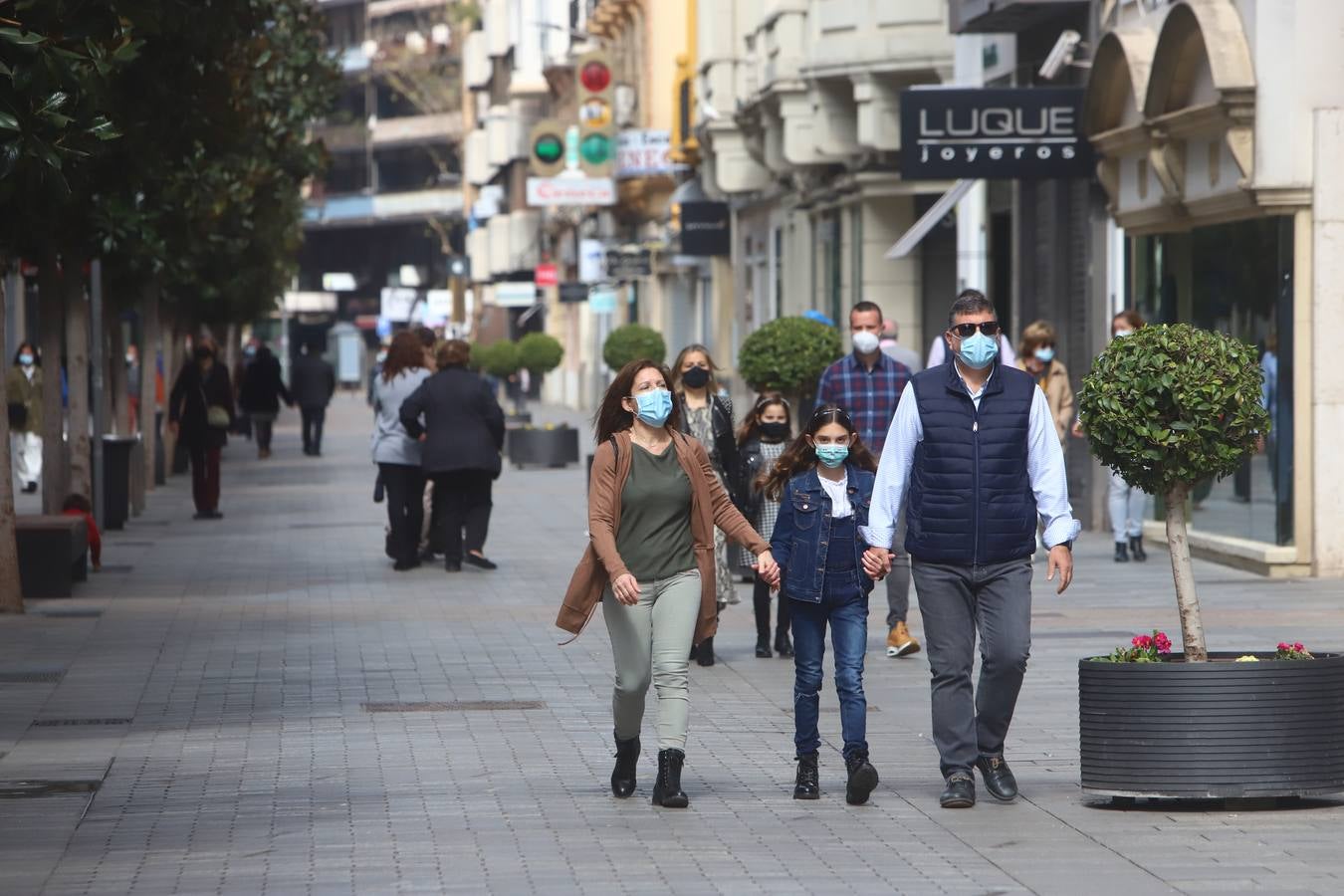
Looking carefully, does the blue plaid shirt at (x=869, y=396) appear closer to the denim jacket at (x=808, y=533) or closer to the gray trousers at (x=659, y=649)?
the denim jacket at (x=808, y=533)

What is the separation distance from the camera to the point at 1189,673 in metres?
8.45

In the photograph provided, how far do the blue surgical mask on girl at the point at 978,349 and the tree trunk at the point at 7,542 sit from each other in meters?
8.64

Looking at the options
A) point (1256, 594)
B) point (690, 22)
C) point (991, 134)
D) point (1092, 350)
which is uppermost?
point (690, 22)

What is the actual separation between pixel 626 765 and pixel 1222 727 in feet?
7.02

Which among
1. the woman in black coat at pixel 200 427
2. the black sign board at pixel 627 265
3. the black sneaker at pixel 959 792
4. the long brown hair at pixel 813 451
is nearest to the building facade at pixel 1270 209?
the long brown hair at pixel 813 451

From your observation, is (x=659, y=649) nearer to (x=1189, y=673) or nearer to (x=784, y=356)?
(x=1189, y=673)

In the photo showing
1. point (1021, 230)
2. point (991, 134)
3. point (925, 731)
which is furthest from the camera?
point (1021, 230)

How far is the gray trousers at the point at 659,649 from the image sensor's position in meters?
9.12

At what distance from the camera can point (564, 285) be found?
58.0 metres

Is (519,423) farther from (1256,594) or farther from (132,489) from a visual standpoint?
(1256,594)

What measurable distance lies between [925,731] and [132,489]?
60.4ft

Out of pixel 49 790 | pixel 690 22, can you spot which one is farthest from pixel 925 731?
pixel 690 22

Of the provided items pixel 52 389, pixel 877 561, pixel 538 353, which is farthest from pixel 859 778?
pixel 538 353

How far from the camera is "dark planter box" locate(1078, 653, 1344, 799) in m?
8.45
